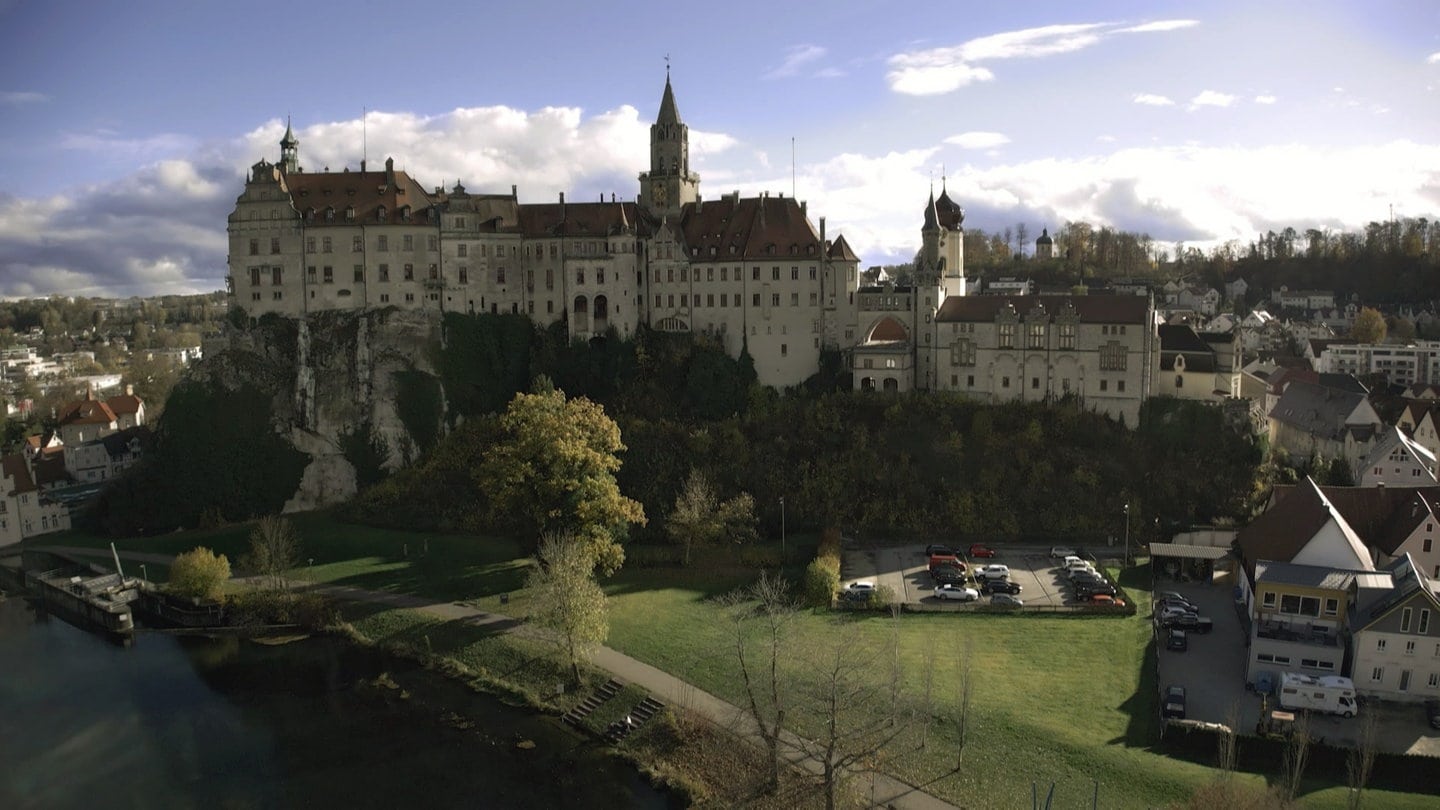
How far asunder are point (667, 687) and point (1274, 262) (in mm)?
140728

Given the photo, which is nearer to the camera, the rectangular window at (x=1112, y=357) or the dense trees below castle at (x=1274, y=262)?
the rectangular window at (x=1112, y=357)

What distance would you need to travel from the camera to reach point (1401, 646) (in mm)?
34062

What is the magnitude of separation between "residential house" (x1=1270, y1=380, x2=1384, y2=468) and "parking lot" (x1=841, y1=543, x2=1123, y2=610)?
25143mm

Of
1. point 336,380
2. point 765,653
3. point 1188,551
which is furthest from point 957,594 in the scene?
point 336,380

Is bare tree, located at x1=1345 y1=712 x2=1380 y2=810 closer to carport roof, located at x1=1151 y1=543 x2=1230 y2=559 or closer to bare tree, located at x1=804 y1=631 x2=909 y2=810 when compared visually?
bare tree, located at x1=804 y1=631 x2=909 y2=810

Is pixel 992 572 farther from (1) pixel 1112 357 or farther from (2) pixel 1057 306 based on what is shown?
(2) pixel 1057 306

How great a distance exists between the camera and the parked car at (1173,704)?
105 ft

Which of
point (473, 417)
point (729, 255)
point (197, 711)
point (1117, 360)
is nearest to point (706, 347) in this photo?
point (729, 255)

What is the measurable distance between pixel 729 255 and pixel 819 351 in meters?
8.67

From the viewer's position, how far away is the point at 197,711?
38.8 meters

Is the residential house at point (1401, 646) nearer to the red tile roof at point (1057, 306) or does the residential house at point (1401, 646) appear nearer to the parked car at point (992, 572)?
the parked car at point (992, 572)

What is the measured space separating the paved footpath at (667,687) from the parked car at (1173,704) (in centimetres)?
930

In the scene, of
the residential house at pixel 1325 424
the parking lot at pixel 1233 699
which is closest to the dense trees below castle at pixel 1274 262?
the residential house at pixel 1325 424

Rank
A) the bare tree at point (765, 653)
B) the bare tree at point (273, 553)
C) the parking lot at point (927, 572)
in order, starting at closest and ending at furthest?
the bare tree at point (765, 653)
the parking lot at point (927, 572)
the bare tree at point (273, 553)
